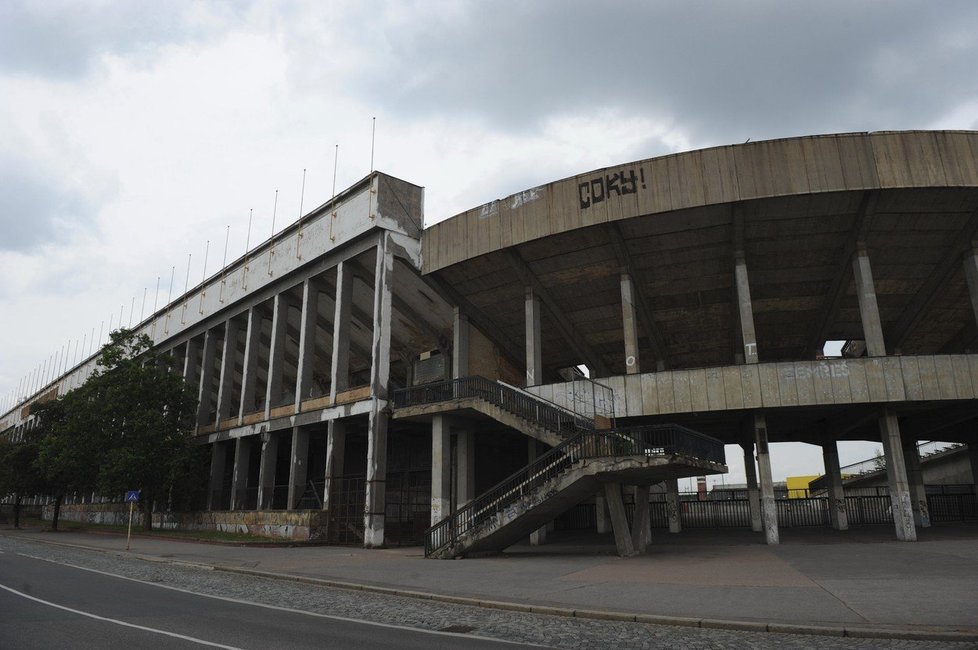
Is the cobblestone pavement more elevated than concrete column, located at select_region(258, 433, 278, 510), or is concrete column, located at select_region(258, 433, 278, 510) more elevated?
concrete column, located at select_region(258, 433, 278, 510)

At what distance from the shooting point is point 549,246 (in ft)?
93.8

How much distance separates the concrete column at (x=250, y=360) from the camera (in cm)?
4178

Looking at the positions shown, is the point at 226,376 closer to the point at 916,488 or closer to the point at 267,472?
the point at 267,472

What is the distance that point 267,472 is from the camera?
37.3 meters

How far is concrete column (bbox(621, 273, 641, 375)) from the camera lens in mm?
27062

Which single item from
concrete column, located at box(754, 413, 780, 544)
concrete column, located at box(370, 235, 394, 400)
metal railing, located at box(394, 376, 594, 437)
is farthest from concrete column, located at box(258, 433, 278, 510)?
concrete column, located at box(754, 413, 780, 544)

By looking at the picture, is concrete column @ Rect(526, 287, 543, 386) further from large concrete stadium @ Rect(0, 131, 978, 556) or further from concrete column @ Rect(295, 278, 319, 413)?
concrete column @ Rect(295, 278, 319, 413)

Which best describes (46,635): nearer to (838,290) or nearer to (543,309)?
(543,309)

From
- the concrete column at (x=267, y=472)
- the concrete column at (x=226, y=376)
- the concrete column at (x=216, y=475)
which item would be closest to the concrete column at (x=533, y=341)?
the concrete column at (x=267, y=472)

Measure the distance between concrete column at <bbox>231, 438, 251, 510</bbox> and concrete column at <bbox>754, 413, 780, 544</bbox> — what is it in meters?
30.1

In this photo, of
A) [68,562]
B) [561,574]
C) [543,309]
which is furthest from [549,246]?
[68,562]

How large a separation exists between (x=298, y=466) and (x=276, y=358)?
24.6 feet

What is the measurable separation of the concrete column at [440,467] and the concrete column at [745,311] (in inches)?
498

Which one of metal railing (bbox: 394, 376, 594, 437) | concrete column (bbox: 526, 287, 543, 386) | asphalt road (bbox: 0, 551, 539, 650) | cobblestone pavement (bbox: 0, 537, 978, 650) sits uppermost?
concrete column (bbox: 526, 287, 543, 386)
